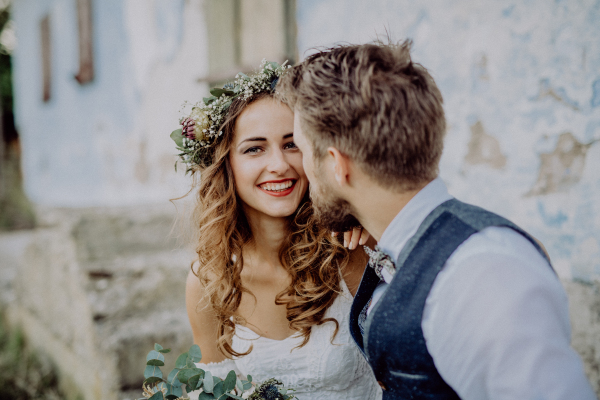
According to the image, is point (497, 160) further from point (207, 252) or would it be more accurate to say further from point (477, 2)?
point (207, 252)

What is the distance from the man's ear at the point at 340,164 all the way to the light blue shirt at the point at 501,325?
1.41 ft

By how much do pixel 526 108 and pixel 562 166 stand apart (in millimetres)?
353

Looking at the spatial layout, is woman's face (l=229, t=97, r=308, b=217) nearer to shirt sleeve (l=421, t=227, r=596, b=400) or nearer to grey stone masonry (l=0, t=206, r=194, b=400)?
grey stone masonry (l=0, t=206, r=194, b=400)

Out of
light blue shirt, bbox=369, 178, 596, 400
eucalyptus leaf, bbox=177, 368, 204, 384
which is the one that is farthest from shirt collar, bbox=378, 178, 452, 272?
eucalyptus leaf, bbox=177, 368, 204, 384

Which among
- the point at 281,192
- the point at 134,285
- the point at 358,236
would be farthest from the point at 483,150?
the point at 134,285

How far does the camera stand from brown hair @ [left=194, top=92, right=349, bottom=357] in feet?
7.14

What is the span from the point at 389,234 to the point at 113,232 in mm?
3635

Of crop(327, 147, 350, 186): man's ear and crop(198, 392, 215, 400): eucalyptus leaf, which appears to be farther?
crop(198, 392, 215, 400): eucalyptus leaf

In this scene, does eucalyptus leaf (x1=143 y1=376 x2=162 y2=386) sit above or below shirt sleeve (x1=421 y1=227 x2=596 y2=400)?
below

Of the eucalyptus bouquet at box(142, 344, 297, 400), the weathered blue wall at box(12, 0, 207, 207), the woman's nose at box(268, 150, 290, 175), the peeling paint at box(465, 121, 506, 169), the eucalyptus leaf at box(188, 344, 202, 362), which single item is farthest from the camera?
the weathered blue wall at box(12, 0, 207, 207)

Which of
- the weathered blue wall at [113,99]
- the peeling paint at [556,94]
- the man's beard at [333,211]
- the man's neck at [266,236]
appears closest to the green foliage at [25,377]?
the weathered blue wall at [113,99]

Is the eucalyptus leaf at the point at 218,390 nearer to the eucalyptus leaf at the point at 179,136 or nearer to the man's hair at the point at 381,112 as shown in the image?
the man's hair at the point at 381,112

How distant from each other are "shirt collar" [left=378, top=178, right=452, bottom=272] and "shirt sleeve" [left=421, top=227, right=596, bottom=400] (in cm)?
20

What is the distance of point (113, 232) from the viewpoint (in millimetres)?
4340
